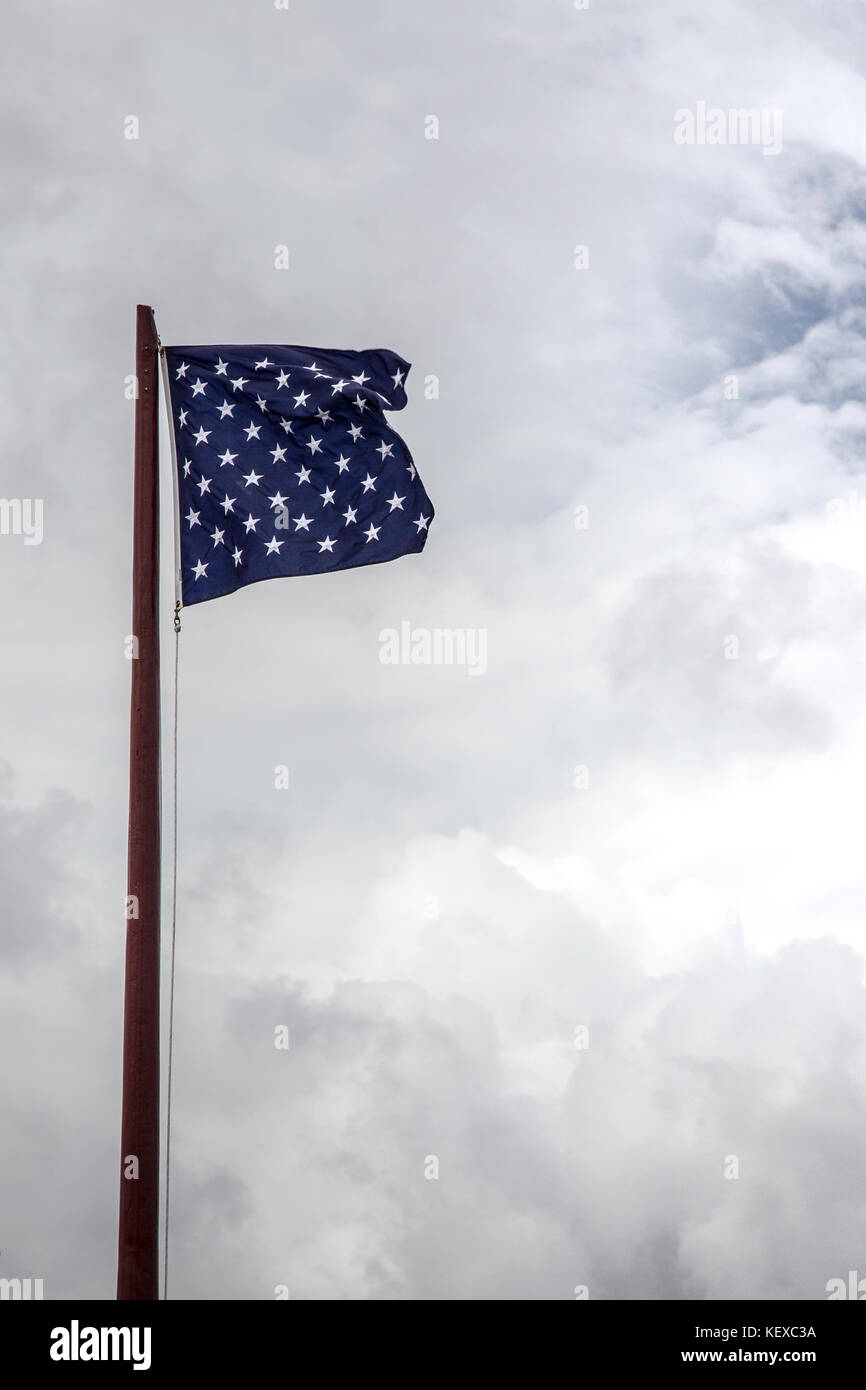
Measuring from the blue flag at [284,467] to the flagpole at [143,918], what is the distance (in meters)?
0.93

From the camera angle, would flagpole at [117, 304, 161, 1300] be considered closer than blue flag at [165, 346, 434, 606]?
Yes

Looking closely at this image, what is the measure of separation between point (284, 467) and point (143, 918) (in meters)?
5.97

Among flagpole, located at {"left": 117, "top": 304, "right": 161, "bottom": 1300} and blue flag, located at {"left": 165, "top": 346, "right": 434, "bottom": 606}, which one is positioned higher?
blue flag, located at {"left": 165, "top": 346, "right": 434, "bottom": 606}

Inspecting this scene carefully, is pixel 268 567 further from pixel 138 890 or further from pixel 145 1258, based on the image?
pixel 145 1258

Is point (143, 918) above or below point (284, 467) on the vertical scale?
Answer: below

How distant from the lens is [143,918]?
1398 centimetres

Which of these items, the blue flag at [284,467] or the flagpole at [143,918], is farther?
the blue flag at [284,467]

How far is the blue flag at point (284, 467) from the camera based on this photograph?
16641mm

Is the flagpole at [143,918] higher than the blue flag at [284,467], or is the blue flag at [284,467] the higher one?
the blue flag at [284,467]

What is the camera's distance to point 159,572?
15.3 meters

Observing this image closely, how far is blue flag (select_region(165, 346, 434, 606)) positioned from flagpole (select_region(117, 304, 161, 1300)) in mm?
930

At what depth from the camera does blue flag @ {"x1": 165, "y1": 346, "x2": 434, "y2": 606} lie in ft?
54.6
